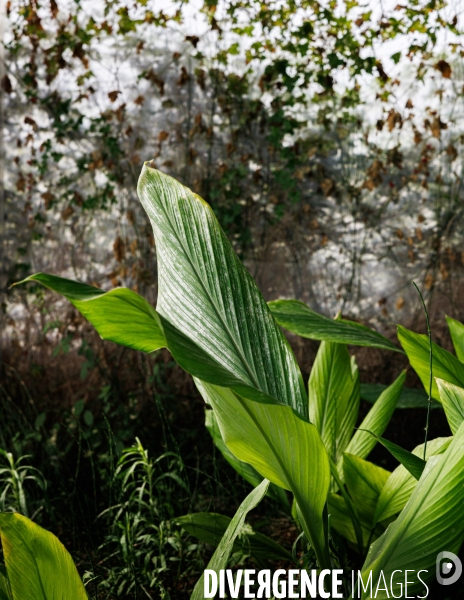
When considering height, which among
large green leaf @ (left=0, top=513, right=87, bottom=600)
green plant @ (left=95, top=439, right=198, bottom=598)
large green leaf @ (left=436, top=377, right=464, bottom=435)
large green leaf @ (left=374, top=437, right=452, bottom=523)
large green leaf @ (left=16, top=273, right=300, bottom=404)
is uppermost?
large green leaf @ (left=16, top=273, right=300, bottom=404)

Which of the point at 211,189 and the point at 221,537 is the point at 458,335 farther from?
the point at 211,189

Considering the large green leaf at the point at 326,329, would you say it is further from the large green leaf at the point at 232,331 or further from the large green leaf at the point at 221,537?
the large green leaf at the point at 221,537

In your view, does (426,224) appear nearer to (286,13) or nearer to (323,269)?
(323,269)

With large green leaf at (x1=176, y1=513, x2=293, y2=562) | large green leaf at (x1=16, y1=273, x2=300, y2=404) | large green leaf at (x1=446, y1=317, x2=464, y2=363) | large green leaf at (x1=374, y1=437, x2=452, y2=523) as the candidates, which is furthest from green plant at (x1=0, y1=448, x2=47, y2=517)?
large green leaf at (x1=446, y1=317, x2=464, y2=363)

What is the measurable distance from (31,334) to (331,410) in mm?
2613

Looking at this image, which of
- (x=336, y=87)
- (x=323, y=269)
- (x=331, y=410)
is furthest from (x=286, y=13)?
(x=331, y=410)

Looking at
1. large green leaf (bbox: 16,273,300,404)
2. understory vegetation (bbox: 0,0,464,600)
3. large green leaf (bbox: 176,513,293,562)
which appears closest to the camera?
large green leaf (bbox: 16,273,300,404)

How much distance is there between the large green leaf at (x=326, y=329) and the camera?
1.05 metres

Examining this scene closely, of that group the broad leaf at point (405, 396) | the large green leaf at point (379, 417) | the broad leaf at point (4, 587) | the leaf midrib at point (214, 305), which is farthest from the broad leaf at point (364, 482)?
the broad leaf at point (4, 587)

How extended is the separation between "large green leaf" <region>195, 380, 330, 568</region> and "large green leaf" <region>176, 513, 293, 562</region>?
1.32ft

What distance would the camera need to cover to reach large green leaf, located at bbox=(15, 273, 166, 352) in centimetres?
65

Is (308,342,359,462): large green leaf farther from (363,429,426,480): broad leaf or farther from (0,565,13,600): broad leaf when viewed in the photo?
(0,565,13,600): broad leaf

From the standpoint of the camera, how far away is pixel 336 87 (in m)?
3.34

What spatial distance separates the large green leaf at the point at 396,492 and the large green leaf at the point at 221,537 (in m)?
0.25
